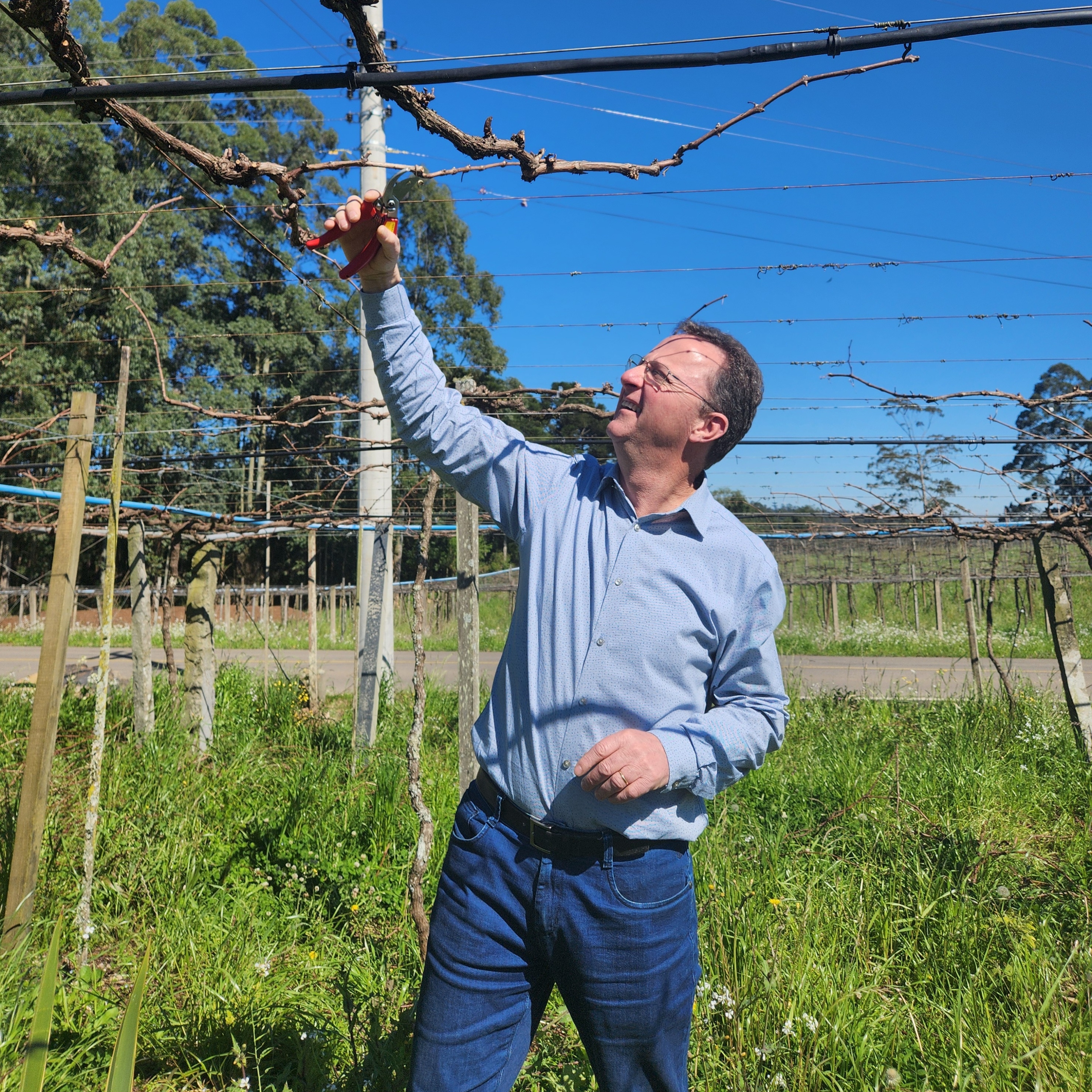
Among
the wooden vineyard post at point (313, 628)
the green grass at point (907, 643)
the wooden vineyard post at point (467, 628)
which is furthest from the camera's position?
the green grass at point (907, 643)

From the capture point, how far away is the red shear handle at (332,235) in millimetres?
1389

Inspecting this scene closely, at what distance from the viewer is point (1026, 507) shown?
20.8 feet

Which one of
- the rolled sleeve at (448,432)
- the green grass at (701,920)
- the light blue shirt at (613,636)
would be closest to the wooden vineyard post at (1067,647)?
the green grass at (701,920)

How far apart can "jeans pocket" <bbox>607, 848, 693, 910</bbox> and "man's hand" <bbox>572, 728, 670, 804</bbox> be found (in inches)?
6.5

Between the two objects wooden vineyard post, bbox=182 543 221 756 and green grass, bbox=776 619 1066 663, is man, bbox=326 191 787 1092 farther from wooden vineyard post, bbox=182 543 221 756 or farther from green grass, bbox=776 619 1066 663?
green grass, bbox=776 619 1066 663

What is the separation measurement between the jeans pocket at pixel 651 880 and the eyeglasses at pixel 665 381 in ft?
2.87

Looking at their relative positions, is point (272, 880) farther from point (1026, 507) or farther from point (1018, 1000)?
point (1026, 507)

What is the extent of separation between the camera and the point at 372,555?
22.2 feet

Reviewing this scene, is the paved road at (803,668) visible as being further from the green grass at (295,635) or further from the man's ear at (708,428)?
the man's ear at (708,428)

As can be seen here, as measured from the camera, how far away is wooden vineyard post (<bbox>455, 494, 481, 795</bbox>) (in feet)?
11.2

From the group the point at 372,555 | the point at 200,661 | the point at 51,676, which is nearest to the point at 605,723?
the point at 51,676

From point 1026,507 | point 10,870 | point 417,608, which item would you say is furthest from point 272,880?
point 1026,507

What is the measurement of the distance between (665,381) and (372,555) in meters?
5.43

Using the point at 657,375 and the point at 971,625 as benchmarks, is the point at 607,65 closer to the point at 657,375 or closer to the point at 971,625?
the point at 657,375
